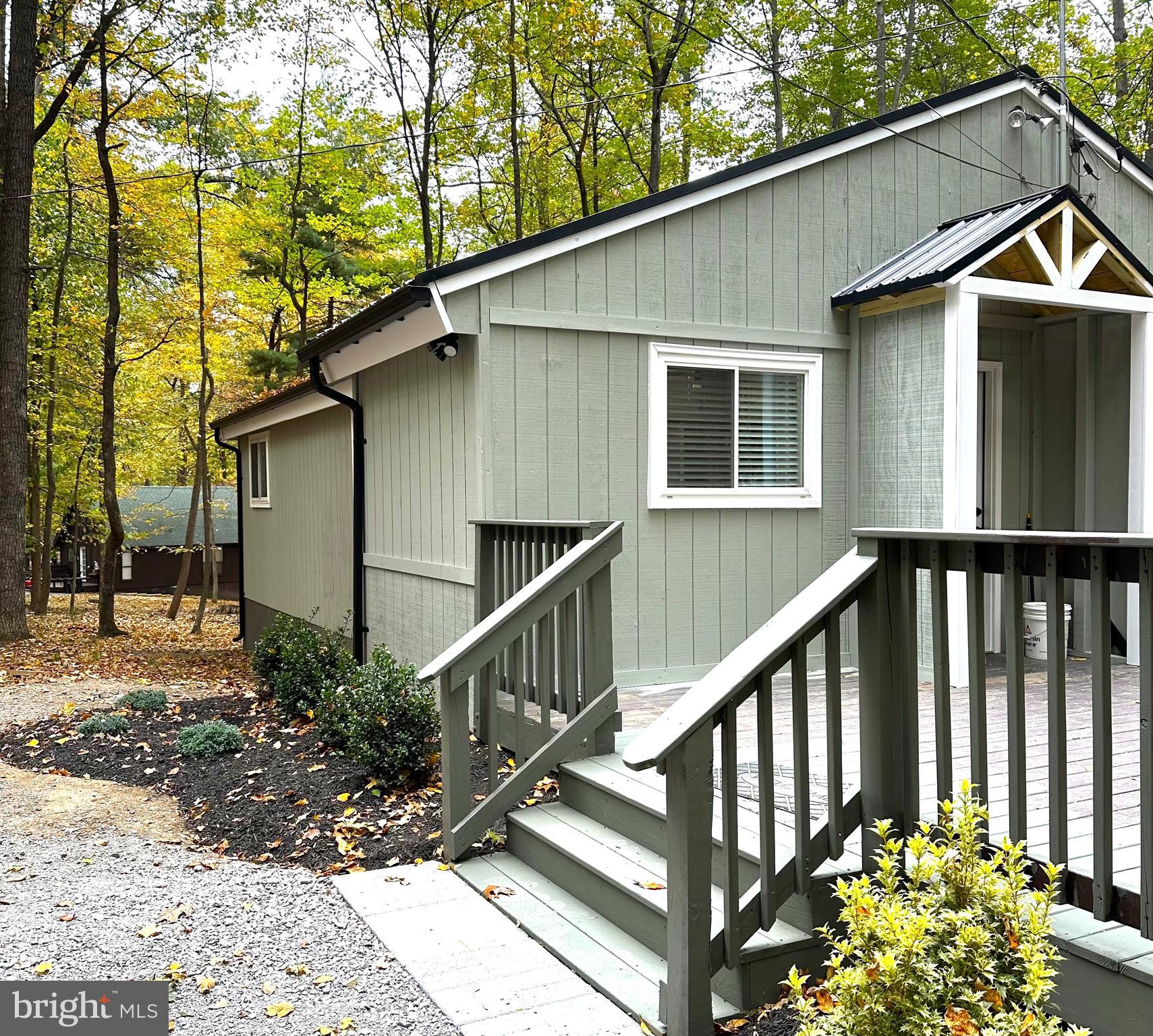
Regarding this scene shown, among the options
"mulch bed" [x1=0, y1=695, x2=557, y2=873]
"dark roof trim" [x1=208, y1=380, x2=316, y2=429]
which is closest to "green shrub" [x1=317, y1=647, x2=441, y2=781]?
"mulch bed" [x1=0, y1=695, x2=557, y2=873]

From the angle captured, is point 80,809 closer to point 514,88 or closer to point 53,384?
point 514,88

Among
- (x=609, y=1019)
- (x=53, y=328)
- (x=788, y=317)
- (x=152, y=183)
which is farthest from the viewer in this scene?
(x=53, y=328)

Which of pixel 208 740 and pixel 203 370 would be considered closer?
pixel 208 740

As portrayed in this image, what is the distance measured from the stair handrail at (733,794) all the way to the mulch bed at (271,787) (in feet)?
6.23

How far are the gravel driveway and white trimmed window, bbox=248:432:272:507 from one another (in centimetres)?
846

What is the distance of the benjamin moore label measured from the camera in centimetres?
303

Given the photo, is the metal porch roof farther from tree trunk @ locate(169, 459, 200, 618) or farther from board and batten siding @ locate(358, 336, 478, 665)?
tree trunk @ locate(169, 459, 200, 618)

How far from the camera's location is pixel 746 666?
2.75m

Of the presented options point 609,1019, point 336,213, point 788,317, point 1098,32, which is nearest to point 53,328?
point 336,213

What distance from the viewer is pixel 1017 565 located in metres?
2.54

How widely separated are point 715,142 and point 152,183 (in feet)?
32.6

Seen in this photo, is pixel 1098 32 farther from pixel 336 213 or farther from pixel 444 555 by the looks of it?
A: pixel 444 555

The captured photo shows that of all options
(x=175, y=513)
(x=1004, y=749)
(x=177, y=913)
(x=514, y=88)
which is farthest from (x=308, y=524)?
(x=175, y=513)

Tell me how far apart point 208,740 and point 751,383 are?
4411 millimetres
